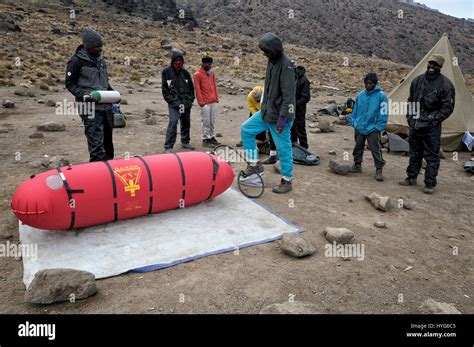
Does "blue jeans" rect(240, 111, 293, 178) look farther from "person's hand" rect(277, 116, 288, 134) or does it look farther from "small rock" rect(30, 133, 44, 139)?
"small rock" rect(30, 133, 44, 139)

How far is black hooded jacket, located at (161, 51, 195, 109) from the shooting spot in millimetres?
7840

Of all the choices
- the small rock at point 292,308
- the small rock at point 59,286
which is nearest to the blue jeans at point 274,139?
the small rock at point 292,308

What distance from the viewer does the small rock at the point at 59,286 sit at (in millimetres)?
3275

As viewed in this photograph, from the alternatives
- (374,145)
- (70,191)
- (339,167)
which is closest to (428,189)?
(374,145)

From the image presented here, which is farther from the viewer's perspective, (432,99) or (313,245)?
(432,99)

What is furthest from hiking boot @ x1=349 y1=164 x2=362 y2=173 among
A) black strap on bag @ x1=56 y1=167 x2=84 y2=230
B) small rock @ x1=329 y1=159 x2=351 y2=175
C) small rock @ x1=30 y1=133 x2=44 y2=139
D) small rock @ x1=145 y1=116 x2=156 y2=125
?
small rock @ x1=30 y1=133 x2=44 y2=139

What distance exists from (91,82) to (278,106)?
2695 millimetres

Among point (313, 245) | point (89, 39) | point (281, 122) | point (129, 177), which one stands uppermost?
point (89, 39)

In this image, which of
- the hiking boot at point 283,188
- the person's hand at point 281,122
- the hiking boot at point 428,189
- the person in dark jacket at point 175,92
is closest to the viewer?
the person's hand at point 281,122

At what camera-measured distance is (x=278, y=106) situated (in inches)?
225

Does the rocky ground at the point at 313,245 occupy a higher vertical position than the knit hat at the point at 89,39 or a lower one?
lower

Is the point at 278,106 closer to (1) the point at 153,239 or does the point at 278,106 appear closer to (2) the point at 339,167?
(2) the point at 339,167

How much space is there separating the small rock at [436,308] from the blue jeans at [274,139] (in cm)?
299

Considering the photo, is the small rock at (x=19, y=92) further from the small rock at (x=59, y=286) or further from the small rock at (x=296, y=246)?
the small rock at (x=296, y=246)
